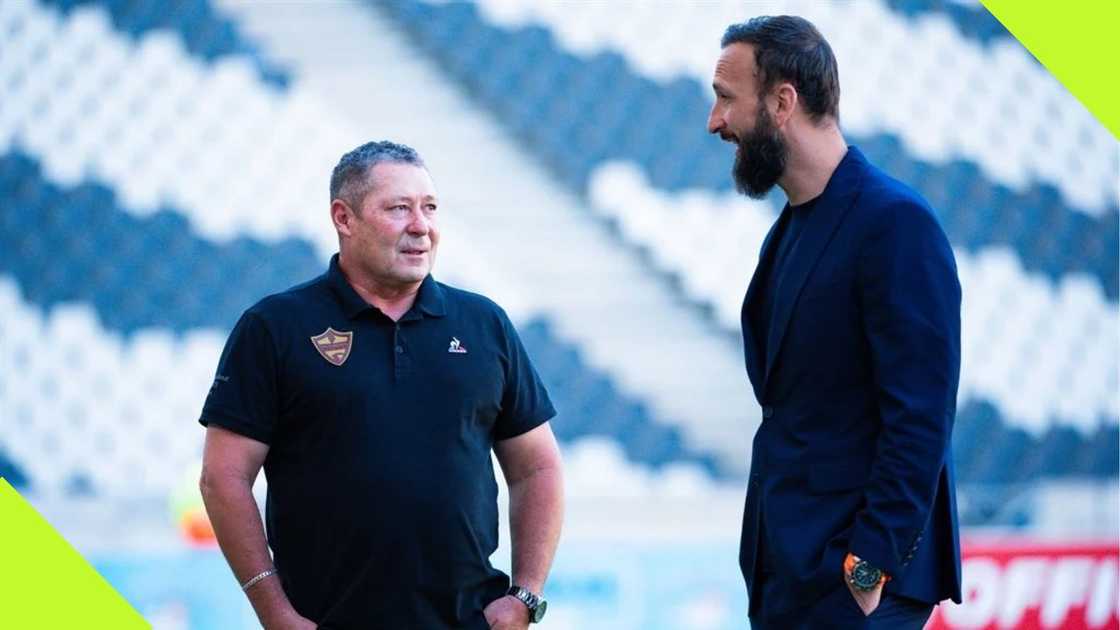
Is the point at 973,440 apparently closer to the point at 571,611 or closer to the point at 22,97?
the point at 571,611

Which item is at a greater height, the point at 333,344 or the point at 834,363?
the point at 333,344

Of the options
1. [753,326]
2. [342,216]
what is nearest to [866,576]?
[753,326]

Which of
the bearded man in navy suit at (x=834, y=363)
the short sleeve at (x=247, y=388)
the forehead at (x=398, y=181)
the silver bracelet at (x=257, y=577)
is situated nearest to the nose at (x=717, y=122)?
the bearded man in navy suit at (x=834, y=363)

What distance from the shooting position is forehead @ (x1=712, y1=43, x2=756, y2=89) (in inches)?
92.4

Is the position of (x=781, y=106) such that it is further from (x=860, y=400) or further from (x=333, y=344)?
(x=333, y=344)

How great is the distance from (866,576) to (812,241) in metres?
0.53

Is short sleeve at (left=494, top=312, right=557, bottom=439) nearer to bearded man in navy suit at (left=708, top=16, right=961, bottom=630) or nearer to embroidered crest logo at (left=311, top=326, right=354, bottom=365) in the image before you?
embroidered crest logo at (left=311, top=326, right=354, bottom=365)

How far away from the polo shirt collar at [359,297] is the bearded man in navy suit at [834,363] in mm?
544

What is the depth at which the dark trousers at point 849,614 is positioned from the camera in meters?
2.17

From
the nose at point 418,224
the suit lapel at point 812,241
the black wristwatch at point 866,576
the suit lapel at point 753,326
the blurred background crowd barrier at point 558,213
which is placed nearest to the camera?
the black wristwatch at point 866,576

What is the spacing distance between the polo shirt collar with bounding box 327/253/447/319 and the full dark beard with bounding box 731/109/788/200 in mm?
580

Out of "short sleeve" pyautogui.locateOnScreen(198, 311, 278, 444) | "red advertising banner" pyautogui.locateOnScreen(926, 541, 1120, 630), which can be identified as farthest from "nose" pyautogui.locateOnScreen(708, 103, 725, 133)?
"red advertising banner" pyautogui.locateOnScreen(926, 541, 1120, 630)

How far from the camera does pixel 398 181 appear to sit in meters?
2.55

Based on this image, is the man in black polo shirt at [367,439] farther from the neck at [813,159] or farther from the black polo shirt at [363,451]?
the neck at [813,159]
